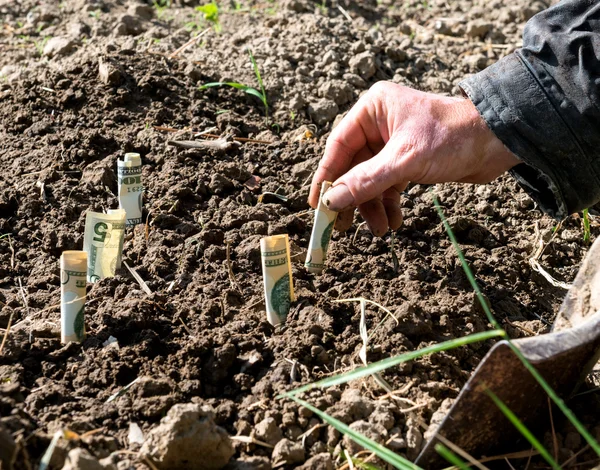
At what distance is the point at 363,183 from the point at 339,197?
0.09m

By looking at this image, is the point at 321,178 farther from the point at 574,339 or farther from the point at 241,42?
the point at 241,42

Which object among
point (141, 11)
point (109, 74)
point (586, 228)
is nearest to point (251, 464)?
point (586, 228)

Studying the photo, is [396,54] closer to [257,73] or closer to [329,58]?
[329,58]

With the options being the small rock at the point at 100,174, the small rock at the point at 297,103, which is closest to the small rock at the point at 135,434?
the small rock at the point at 100,174

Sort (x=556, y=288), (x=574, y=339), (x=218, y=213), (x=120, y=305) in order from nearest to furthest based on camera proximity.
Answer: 1. (x=574, y=339)
2. (x=120, y=305)
3. (x=556, y=288)
4. (x=218, y=213)

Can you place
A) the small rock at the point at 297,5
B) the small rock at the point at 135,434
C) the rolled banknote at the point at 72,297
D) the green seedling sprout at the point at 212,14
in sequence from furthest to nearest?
the small rock at the point at 297,5, the green seedling sprout at the point at 212,14, the rolled banknote at the point at 72,297, the small rock at the point at 135,434

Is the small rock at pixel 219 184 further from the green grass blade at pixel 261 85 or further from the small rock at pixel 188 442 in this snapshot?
the small rock at pixel 188 442

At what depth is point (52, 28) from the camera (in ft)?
15.0

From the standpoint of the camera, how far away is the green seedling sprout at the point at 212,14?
4426 millimetres

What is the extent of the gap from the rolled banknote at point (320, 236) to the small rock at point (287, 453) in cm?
84

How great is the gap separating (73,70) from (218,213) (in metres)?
1.37

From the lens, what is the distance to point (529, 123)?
2.42 metres

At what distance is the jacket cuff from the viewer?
242 cm

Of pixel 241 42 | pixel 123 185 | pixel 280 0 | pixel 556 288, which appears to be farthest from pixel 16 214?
pixel 280 0
